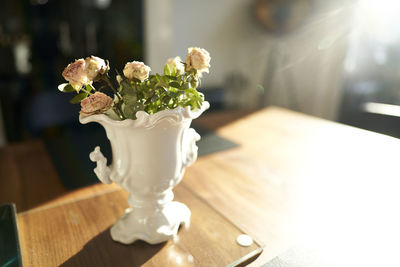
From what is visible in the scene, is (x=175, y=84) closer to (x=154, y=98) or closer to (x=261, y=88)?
(x=154, y=98)

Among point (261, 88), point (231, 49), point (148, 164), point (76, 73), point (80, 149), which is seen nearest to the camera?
point (76, 73)

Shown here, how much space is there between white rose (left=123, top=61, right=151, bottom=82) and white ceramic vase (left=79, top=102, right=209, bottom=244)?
0.26 ft

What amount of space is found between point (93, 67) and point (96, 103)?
0.08 m

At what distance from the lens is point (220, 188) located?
1079 mm

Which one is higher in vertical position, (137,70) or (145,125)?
(137,70)

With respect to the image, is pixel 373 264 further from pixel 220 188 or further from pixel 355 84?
pixel 355 84

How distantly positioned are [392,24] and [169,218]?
335 cm

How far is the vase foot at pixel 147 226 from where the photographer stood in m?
0.77

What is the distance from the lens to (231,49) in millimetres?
3836

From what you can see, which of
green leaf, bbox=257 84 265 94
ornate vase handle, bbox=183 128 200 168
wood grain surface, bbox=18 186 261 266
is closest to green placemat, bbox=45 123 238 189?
wood grain surface, bbox=18 186 261 266

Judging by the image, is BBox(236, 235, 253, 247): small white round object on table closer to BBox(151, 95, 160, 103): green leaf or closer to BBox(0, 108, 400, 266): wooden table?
BBox(0, 108, 400, 266): wooden table

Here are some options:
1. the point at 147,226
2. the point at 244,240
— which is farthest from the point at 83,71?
the point at 244,240

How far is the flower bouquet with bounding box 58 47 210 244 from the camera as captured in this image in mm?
655

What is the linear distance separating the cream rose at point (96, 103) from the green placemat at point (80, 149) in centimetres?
55
